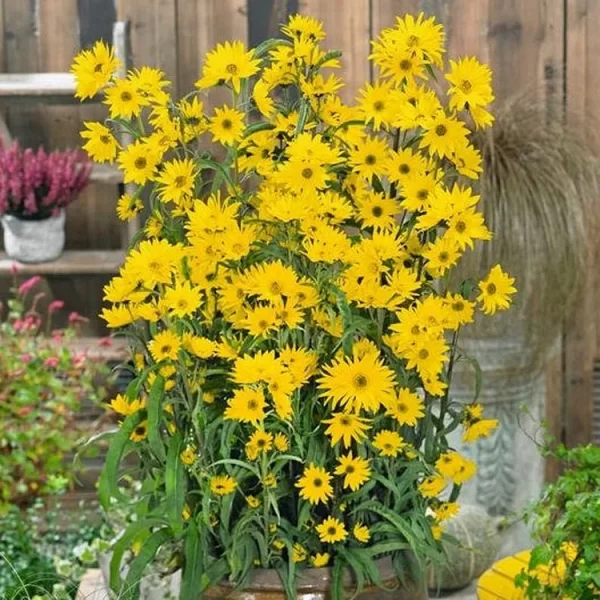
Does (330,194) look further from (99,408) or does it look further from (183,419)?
(99,408)

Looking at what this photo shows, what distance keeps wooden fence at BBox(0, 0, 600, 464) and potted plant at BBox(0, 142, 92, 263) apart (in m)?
0.29

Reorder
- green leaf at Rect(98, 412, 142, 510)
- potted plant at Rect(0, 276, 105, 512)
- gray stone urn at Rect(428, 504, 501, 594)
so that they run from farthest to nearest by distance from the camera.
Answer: potted plant at Rect(0, 276, 105, 512), gray stone urn at Rect(428, 504, 501, 594), green leaf at Rect(98, 412, 142, 510)

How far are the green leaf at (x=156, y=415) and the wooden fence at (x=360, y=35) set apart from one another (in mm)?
2352

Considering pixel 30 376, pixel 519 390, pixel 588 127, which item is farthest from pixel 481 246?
pixel 30 376

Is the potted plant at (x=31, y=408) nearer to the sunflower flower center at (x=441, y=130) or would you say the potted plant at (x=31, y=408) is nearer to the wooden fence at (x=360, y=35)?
the wooden fence at (x=360, y=35)

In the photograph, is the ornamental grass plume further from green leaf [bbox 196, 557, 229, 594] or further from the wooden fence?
green leaf [bbox 196, 557, 229, 594]

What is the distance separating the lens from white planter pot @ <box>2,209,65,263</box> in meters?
3.47

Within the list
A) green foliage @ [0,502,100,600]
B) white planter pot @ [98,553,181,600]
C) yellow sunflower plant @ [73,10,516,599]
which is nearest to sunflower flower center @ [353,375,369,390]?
yellow sunflower plant @ [73,10,516,599]

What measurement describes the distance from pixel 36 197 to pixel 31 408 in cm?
55

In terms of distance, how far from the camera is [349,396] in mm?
1217

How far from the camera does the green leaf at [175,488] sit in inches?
49.8

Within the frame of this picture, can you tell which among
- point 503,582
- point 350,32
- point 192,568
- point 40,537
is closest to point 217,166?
point 192,568

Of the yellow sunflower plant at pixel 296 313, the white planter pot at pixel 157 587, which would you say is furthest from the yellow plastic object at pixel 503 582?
the yellow sunflower plant at pixel 296 313

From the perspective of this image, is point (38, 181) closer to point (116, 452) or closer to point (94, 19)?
point (94, 19)
